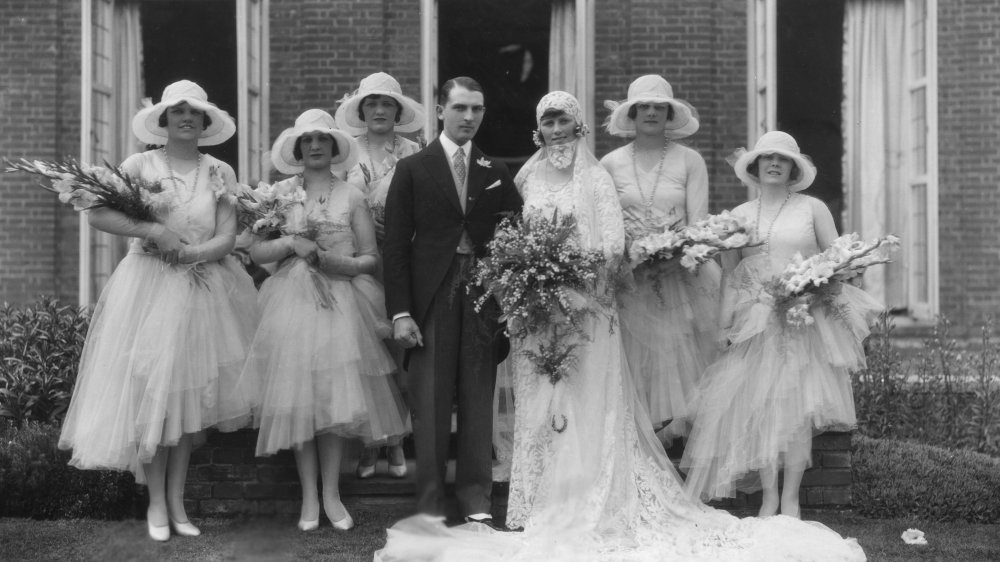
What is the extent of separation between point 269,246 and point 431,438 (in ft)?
4.68

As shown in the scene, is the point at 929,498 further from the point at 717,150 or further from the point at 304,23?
the point at 304,23

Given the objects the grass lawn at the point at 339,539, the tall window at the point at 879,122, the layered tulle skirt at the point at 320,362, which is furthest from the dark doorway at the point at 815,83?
the layered tulle skirt at the point at 320,362

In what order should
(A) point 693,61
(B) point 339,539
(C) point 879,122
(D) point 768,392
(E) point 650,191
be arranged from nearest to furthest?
(B) point 339,539, (D) point 768,392, (E) point 650,191, (A) point 693,61, (C) point 879,122

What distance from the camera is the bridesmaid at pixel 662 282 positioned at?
6934 mm

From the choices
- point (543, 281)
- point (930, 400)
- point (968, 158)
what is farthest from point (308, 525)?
point (968, 158)

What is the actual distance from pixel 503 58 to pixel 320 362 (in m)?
4.99

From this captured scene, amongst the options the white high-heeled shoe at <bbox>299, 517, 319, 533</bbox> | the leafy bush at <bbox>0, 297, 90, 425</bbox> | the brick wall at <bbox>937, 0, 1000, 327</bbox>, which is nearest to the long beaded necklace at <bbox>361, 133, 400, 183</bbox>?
the white high-heeled shoe at <bbox>299, 517, 319, 533</bbox>

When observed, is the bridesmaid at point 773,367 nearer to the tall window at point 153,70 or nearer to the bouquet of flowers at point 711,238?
the bouquet of flowers at point 711,238

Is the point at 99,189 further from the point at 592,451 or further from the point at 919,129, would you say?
the point at 919,129

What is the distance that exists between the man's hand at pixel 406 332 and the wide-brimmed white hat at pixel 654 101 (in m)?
1.95

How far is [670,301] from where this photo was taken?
7062mm

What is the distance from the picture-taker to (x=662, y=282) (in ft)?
23.1

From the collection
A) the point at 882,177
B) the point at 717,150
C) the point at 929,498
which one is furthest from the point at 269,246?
the point at 882,177

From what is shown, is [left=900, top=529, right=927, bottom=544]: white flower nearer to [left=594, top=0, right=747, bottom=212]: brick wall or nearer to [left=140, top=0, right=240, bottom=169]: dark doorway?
[left=594, top=0, right=747, bottom=212]: brick wall
